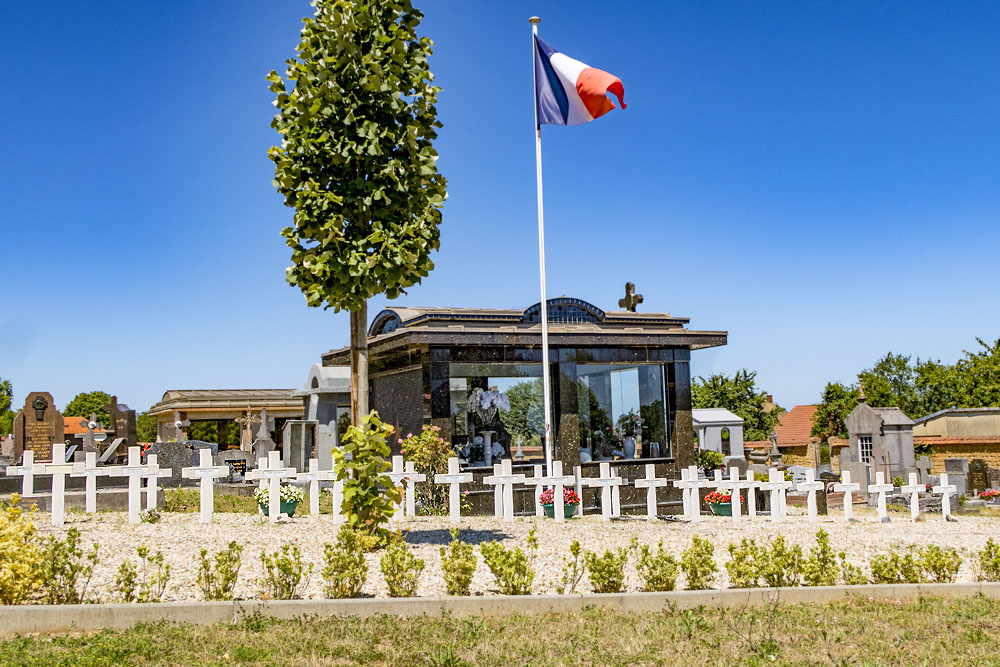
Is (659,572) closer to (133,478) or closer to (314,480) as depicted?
(314,480)

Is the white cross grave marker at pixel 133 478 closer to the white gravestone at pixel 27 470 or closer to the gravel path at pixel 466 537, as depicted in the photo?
the gravel path at pixel 466 537

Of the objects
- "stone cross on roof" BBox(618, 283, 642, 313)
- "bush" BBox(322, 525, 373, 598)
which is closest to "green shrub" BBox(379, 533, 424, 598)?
"bush" BBox(322, 525, 373, 598)

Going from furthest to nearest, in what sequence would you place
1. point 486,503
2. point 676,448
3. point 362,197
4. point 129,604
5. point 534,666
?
point 676,448 < point 486,503 < point 362,197 < point 129,604 < point 534,666

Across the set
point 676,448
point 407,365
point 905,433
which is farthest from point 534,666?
point 905,433

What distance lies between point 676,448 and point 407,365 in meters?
5.83

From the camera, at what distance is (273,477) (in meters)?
12.0

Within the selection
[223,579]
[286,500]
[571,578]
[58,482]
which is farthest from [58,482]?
[571,578]

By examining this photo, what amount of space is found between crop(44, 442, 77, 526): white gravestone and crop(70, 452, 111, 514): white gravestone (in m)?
0.23

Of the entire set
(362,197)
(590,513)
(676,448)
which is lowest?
(590,513)

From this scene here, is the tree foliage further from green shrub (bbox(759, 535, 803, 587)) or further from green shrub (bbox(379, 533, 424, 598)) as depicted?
green shrub (bbox(759, 535, 803, 587))

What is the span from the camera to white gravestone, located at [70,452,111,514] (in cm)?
1200

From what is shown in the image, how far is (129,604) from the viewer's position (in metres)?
6.22

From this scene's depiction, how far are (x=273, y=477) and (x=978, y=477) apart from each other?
22.4m

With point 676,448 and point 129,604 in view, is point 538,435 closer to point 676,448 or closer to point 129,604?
point 676,448
